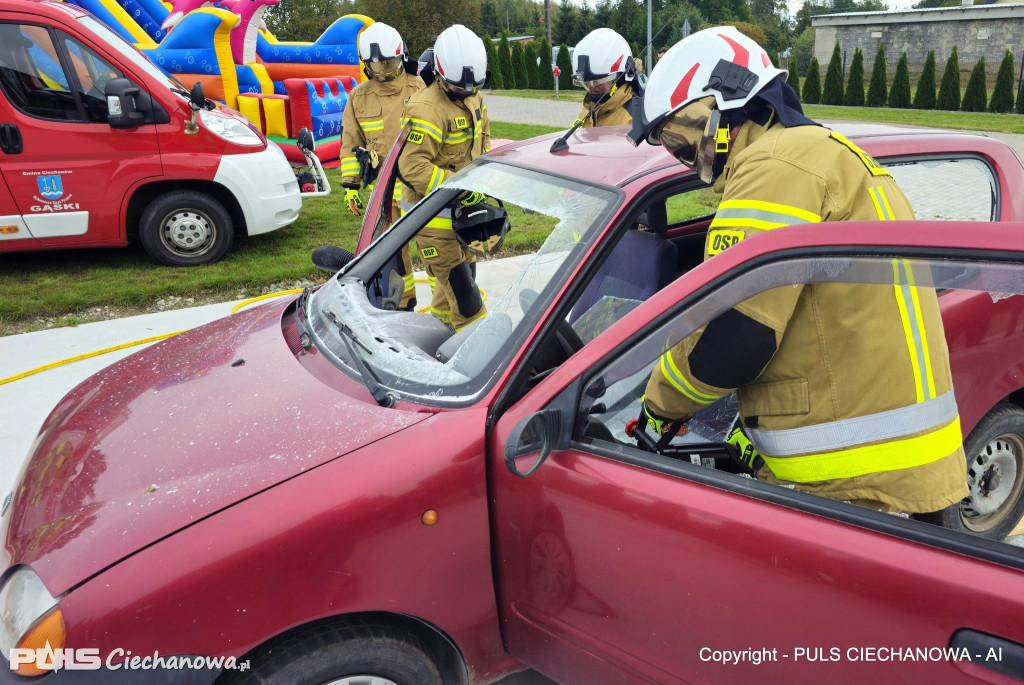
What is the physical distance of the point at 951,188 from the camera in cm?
273

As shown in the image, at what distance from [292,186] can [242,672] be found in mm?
5613

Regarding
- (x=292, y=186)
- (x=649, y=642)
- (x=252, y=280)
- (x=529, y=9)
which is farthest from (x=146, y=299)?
(x=529, y=9)

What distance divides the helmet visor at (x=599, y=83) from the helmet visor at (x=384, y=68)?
5.08ft

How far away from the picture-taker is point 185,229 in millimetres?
6234

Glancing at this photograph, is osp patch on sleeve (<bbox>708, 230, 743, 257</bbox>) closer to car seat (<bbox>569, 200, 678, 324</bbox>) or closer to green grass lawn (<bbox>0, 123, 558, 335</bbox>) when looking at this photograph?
car seat (<bbox>569, 200, 678, 324</bbox>)

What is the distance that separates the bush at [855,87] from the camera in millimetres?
20125

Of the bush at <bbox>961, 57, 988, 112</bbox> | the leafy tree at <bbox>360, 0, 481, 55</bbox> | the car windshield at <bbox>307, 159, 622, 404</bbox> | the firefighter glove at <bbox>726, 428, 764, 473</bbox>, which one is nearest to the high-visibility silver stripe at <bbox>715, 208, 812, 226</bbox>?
the car windshield at <bbox>307, 159, 622, 404</bbox>

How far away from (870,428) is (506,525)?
0.82m

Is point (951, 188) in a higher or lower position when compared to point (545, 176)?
lower

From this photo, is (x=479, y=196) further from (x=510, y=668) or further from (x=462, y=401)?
(x=510, y=668)

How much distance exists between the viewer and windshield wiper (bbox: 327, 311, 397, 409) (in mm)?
1830

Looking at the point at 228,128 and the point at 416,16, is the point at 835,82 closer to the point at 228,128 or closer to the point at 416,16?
the point at 228,128

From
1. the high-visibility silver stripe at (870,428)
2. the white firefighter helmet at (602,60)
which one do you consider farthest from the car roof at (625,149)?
the white firefighter helmet at (602,60)

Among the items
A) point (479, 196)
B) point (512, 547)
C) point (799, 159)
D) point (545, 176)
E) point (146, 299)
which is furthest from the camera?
point (146, 299)
